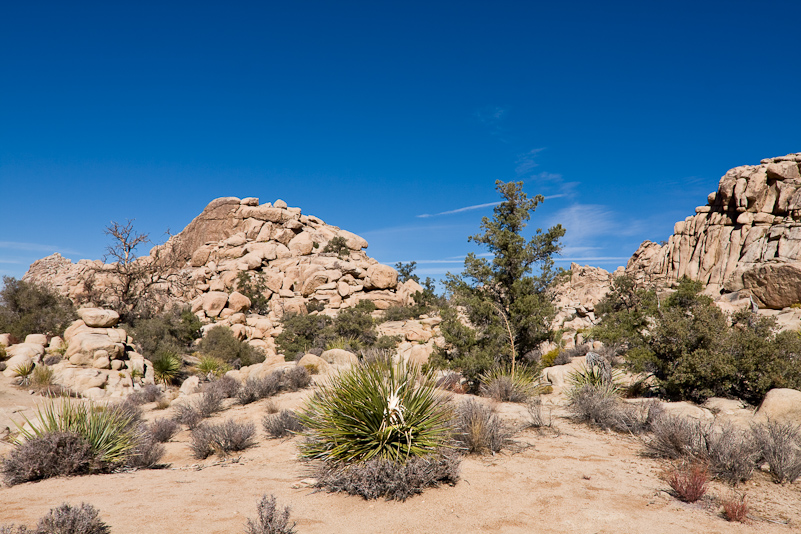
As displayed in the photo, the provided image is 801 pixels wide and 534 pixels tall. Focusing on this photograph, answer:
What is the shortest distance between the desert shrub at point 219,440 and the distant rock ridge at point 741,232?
29.2m

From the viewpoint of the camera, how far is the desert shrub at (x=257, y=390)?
12.4 m

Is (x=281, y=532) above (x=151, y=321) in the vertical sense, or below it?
below

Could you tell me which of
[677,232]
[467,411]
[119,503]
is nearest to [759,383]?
[467,411]

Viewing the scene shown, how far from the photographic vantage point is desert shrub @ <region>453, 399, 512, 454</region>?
663 centimetres

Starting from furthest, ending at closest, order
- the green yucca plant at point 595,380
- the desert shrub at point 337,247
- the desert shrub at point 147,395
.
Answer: the desert shrub at point 337,247, the desert shrub at point 147,395, the green yucca plant at point 595,380

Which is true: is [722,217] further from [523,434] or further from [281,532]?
[281,532]

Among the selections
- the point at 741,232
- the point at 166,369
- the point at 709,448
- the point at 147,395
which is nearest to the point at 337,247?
the point at 166,369

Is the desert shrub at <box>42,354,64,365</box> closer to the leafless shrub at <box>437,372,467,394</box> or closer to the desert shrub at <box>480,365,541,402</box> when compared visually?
the leafless shrub at <box>437,372,467,394</box>

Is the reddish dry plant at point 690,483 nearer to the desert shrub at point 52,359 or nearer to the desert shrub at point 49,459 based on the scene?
the desert shrub at point 49,459

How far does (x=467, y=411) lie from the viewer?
24.1 feet

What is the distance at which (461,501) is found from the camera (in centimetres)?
482

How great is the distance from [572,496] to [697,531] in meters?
1.27

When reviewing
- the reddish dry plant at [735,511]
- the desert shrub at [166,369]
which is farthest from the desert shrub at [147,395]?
the reddish dry plant at [735,511]

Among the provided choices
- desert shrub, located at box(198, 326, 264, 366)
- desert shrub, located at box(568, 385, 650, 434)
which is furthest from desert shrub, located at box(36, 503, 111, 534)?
desert shrub, located at box(198, 326, 264, 366)
